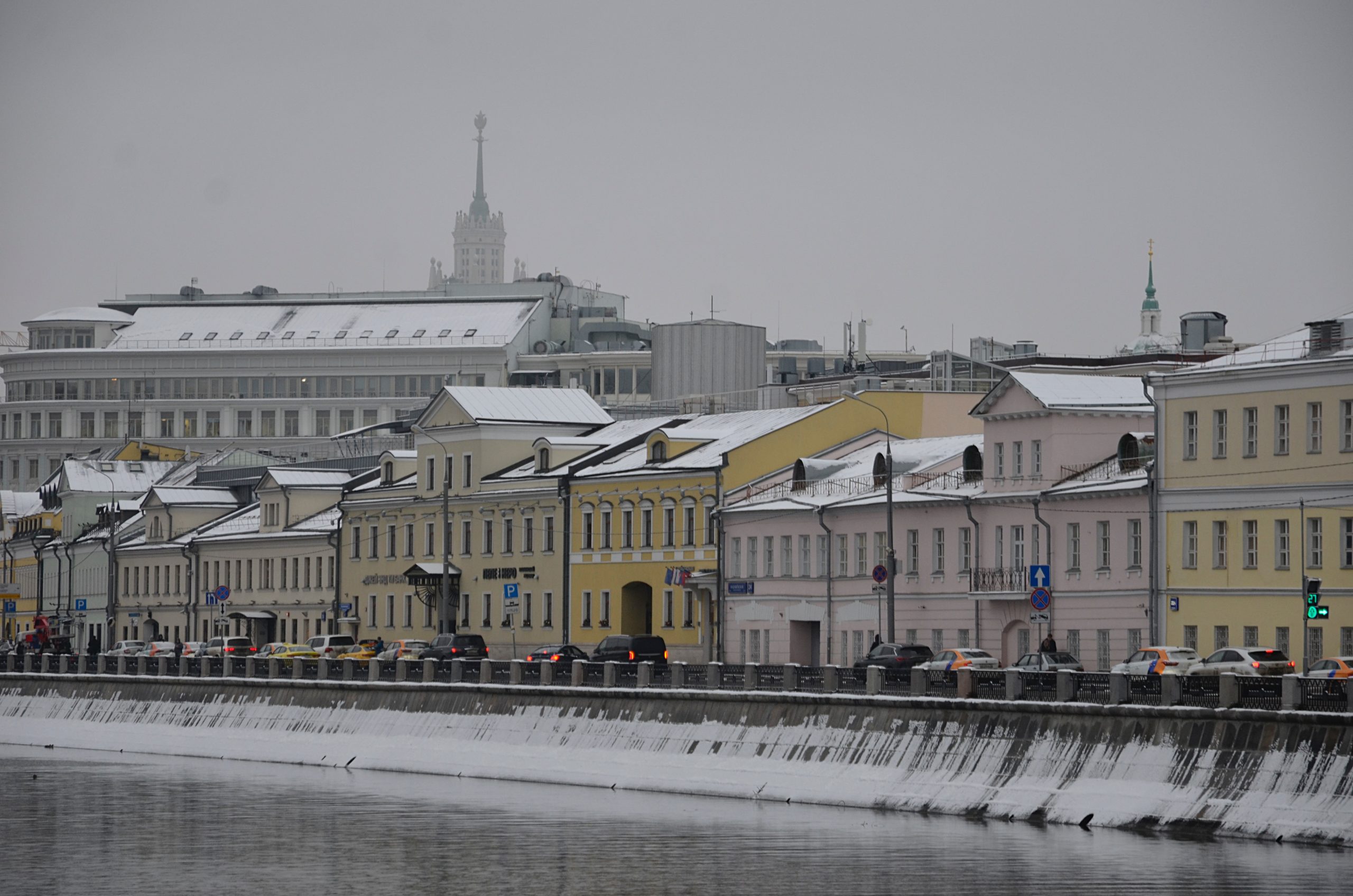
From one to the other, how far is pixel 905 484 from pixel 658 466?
12.7 meters

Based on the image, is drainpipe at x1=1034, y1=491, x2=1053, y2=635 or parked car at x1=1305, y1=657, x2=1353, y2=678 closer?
parked car at x1=1305, y1=657, x2=1353, y2=678

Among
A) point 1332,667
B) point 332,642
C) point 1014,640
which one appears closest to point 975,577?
point 1014,640

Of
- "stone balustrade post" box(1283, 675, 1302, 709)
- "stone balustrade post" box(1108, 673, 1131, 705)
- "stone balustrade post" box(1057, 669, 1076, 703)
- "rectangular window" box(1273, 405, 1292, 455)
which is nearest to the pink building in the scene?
"rectangular window" box(1273, 405, 1292, 455)

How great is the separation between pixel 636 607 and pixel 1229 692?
1916 inches

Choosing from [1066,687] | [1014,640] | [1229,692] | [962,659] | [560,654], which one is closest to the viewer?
[1229,692]

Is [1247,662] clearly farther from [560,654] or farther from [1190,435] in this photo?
[560,654]

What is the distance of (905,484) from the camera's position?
82500 mm

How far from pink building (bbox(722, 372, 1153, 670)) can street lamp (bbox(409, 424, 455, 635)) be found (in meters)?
10.4

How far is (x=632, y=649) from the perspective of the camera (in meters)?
79.9

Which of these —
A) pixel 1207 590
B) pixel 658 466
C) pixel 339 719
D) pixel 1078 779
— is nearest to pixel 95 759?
pixel 339 719

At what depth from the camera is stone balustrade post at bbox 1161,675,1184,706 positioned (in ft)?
157

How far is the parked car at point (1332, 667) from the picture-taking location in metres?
53.5

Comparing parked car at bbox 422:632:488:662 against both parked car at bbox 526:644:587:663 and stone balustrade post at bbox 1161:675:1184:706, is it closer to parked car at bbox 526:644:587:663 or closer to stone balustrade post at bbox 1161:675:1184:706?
parked car at bbox 526:644:587:663

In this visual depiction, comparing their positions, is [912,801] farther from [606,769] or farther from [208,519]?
[208,519]
